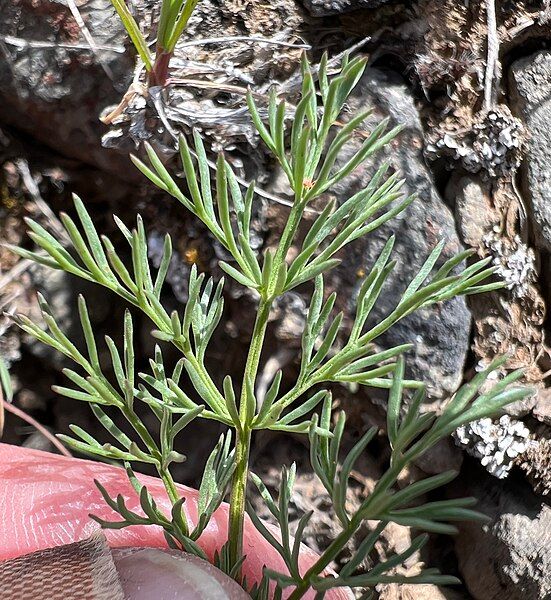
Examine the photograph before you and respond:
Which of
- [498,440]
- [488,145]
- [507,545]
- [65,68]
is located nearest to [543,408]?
[498,440]

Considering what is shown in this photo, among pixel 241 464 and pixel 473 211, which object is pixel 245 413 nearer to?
pixel 241 464

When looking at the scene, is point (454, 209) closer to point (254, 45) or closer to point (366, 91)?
point (366, 91)

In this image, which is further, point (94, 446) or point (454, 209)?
point (454, 209)

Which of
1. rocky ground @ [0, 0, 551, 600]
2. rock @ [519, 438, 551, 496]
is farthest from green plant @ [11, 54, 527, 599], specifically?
rock @ [519, 438, 551, 496]

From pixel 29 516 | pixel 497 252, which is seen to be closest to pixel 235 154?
pixel 497 252

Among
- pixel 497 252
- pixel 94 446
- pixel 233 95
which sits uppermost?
pixel 233 95

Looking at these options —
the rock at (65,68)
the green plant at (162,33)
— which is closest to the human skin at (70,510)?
the rock at (65,68)

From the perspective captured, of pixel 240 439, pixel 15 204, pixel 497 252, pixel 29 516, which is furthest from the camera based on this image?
pixel 15 204
